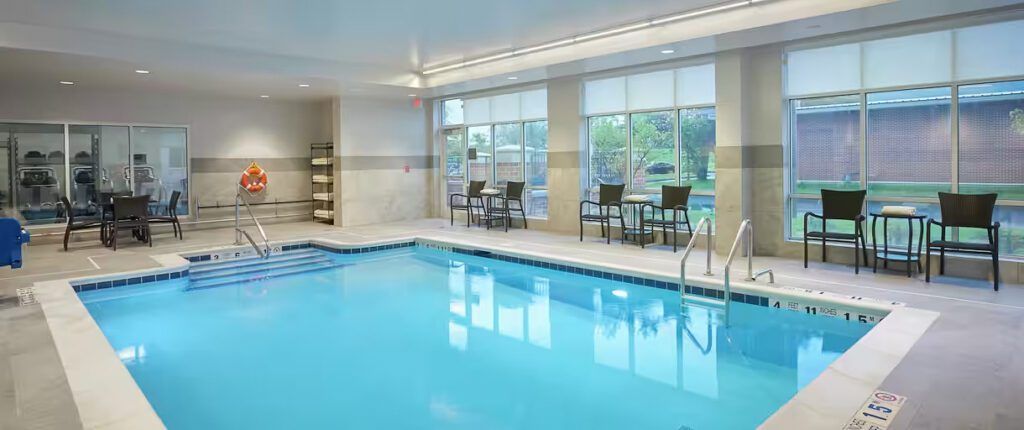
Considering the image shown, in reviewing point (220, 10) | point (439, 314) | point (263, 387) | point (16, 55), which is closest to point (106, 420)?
point (263, 387)

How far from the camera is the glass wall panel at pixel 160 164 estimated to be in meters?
10.6

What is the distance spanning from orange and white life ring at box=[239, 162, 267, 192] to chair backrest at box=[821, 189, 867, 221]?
9.49m

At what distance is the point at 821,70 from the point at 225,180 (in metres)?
9.83

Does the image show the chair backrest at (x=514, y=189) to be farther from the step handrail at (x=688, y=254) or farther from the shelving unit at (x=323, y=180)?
the step handrail at (x=688, y=254)

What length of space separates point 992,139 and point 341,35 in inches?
274

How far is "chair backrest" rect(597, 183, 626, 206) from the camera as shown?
9008mm

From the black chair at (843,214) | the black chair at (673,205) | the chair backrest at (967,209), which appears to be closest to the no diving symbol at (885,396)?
the chair backrest at (967,209)

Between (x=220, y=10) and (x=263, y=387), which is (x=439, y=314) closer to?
(x=263, y=387)

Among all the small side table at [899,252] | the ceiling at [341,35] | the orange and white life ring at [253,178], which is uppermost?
the ceiling at [341,35]

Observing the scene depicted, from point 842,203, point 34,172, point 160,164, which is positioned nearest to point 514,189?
point 842,203

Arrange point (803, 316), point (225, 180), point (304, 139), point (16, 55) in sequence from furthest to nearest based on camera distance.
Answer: point (304, 139) < point (225, 180) < point (16, 55) < point (803, 316)

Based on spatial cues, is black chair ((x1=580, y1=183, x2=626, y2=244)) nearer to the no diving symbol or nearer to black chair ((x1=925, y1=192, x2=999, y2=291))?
black chair ((x1=925, y1=192, x2=999, y2=291))

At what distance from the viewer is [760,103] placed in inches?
293

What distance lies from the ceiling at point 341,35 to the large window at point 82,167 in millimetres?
841
